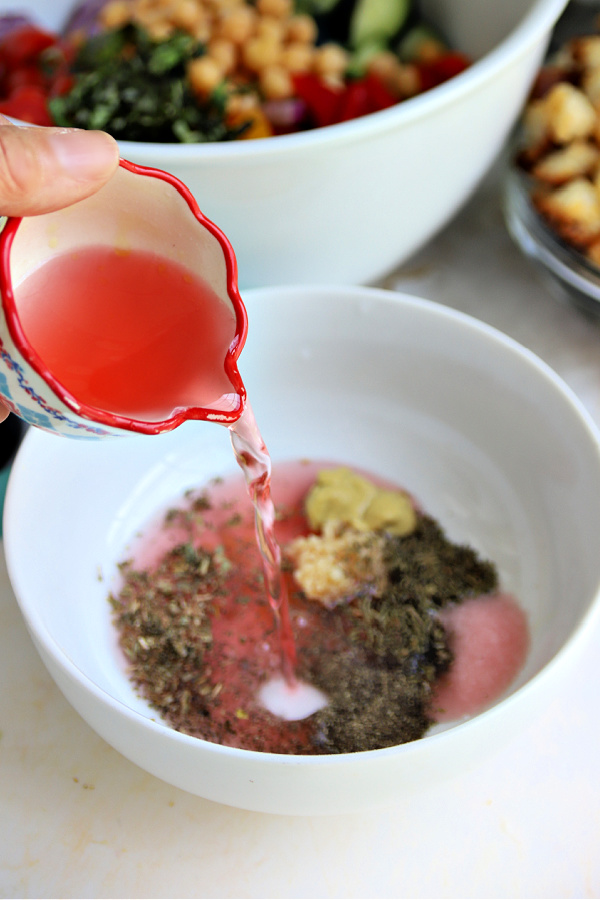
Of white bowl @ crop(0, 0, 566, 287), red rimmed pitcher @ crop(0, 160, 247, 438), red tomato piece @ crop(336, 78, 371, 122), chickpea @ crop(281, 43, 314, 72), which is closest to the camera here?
red rimmed pitcher @ crop(0, 160, 247, 438)

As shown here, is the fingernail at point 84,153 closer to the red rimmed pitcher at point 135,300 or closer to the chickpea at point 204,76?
the red rimmed pitcher at point 135,300

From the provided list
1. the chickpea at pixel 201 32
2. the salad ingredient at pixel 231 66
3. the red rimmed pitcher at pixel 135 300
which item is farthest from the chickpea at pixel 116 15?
the red rimmed pitcher at pixel 135 300

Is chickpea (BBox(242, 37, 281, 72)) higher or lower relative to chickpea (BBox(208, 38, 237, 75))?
higher

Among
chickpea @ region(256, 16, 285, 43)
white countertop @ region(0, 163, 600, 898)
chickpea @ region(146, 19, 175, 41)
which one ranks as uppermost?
chickpea @ region(256, 16, 285, 43)

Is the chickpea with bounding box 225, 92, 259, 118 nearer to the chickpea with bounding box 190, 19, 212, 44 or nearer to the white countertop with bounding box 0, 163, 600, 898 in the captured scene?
the chickpea with bounding box 190, 19, 212, 44

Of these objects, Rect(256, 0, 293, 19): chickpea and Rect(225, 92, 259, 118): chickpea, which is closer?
Rect(225, 92, 259, 118): chickpea

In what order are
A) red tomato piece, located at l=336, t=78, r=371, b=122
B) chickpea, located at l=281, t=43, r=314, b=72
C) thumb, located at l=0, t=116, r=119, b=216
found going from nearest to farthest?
thumb, located at l=0, t=116, r=119, b=216
red tomato piece, located at l=336, t=78, r=371, b=122
chickpea, located at l=281, t=43, r=314, b=72

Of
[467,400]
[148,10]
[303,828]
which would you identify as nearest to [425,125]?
[467,400]

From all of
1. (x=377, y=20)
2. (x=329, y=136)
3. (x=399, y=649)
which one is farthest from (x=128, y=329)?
(x=377, y=20)

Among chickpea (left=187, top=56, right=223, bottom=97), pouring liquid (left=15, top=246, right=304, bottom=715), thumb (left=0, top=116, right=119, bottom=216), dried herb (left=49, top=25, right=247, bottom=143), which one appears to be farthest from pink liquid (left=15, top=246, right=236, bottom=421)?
chickpea (left=187, top=56, right=223, bottom=97)
